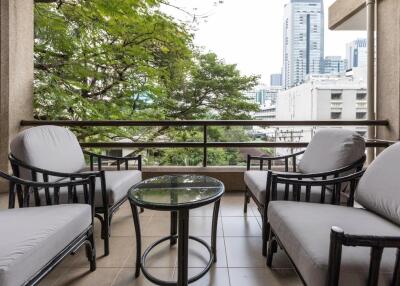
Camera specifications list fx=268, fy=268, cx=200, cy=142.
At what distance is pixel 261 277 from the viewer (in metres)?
1.60

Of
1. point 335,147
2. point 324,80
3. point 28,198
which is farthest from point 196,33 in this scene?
point 28,198

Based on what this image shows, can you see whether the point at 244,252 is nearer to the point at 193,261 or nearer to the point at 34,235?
the point at 193,261

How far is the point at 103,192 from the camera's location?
73.0 inches

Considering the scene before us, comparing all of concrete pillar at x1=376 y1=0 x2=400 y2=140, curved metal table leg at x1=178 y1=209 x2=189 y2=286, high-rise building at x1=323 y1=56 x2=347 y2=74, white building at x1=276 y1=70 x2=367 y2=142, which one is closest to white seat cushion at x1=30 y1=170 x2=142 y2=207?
curved metal table leg at x1=178 y1=209 x2=189 y2=286

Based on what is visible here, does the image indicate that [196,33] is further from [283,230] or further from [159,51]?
[283,230]

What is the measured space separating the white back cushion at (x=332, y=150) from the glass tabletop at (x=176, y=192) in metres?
0.85

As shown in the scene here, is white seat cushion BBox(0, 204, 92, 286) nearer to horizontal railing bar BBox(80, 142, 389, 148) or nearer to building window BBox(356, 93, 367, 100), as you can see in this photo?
horizontal railing bar BBox(80, 142, 389, 148)

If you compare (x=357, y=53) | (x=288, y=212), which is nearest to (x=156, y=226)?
(x=288, y=212)

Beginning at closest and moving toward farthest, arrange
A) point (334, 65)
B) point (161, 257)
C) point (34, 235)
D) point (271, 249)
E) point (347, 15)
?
point (34, 235) < point (271, 249) < point (161, 257) < point (347, 15) < point (334, 65)

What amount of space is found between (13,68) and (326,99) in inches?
208

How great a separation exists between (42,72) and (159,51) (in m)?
2.14

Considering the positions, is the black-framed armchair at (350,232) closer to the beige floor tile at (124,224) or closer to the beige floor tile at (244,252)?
the beige floor tile at (244,252)

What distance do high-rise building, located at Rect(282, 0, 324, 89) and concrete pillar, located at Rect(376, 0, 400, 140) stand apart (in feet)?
5.36

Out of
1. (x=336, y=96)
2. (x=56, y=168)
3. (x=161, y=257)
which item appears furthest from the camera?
(x=336, y=96)
